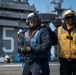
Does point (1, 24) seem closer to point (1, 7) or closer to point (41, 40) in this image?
point (1, 7)

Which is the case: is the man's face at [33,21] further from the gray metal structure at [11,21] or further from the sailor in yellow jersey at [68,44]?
the gray metal structure at [11,21]

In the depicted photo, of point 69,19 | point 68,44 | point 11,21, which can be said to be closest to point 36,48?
Result: point 68,44

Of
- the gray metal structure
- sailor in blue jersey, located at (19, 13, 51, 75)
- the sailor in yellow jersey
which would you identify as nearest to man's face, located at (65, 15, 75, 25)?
the sailor in yellow jersey

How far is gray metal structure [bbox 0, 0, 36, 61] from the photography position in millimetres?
57000

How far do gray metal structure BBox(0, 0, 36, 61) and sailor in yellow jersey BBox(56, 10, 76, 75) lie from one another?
5174 centimetres

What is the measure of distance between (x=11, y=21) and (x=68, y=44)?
55871mm

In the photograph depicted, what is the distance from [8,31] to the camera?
2311 inches

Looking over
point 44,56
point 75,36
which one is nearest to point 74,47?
point 75,36

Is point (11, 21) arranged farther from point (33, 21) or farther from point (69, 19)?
point (33, 21)

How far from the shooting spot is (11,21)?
60.3m

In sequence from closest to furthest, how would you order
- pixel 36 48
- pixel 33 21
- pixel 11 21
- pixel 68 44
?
1. pixel 36 48
2. pixel 33 21
3. pixel 68 44
4. pixel 11 21

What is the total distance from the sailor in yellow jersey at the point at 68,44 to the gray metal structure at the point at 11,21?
5174 cm

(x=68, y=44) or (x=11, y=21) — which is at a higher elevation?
(x=11, y=21)

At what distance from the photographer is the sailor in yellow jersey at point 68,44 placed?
4824mm
